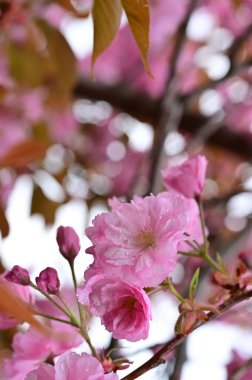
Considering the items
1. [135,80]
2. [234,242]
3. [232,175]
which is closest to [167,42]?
[135,80]

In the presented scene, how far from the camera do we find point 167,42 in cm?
168

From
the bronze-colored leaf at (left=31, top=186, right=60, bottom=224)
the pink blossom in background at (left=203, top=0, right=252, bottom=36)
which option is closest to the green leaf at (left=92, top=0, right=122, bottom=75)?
the bronze-colored leaf at (left=31, top=186, right=60, bottom=224)

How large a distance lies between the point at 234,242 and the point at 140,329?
1.85ft

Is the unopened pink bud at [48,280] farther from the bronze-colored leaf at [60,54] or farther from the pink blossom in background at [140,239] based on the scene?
the bronze-colored leaf at [60,54]

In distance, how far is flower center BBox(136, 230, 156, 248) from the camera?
465 millimetres

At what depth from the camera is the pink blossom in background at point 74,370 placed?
0.44 metres

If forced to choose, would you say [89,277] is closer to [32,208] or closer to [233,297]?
[233,297]

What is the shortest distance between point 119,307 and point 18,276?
7 cm

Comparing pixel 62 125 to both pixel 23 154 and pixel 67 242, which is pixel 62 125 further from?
pixel 67 242

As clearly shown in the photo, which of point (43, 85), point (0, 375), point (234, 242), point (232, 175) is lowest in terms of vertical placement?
point (232, 175)

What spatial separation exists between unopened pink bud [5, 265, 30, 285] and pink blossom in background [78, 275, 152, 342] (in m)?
0.05

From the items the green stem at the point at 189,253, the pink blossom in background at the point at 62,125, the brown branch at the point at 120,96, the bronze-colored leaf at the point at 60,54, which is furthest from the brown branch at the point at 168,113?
the pink blossom in background at the point at 62,125

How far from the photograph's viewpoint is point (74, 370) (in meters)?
0.45

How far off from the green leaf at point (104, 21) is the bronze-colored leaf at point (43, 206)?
75 centimetres
